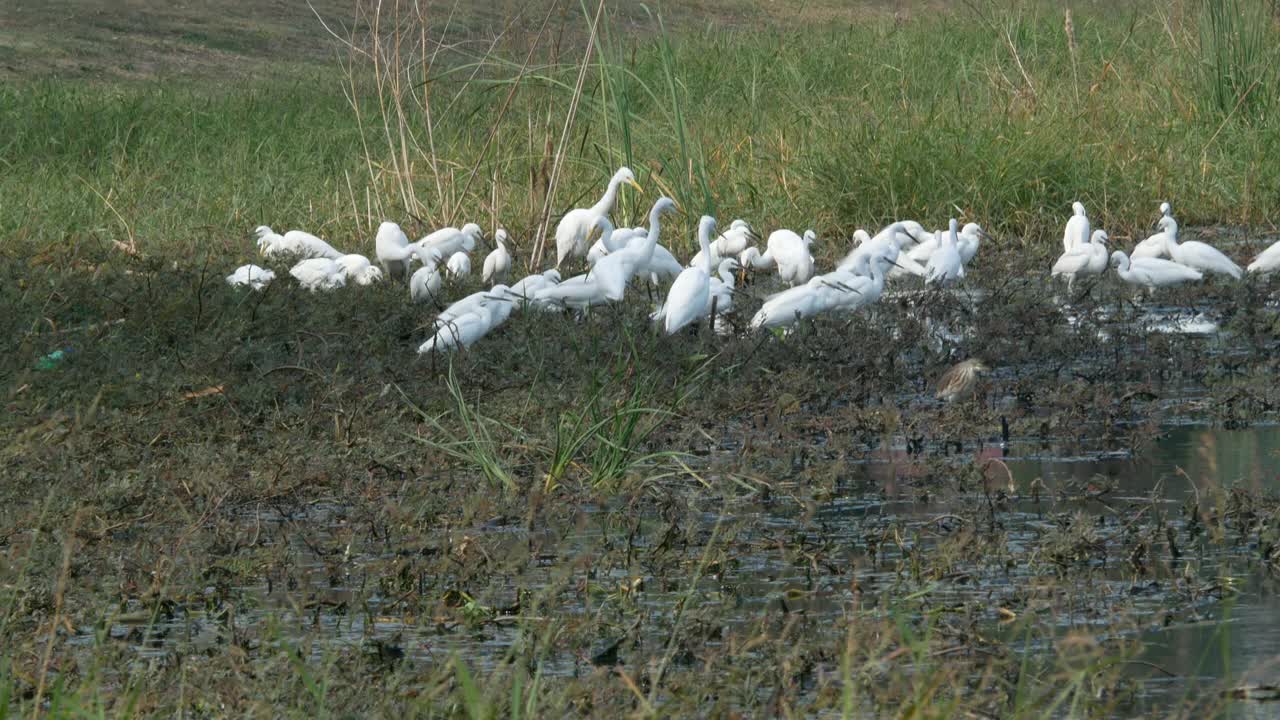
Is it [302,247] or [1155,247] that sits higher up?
[1155,247]

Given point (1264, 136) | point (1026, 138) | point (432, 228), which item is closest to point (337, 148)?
point (432, 228)

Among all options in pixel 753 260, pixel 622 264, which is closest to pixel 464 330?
pixel 622 264

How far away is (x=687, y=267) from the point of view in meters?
9.33

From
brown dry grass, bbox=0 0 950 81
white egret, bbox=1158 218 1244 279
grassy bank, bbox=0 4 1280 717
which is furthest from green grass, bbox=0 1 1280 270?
brown dry grass, bbox=0 0 950 81

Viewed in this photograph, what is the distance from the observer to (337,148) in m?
14.0

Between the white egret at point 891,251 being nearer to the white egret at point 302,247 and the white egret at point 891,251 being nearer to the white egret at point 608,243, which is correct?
the white egret at point 608,243

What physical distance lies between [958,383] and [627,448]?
5.97 feet

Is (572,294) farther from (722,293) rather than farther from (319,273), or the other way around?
(319,273)

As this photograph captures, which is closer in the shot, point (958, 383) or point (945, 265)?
point (958, 383)

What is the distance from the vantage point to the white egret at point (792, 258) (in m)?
9.11

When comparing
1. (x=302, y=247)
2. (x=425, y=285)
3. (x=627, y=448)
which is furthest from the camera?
(x=302, y=247)

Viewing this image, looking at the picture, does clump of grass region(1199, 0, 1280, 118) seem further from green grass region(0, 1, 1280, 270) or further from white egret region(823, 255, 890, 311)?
white egret region(823, 255, 890, 311)

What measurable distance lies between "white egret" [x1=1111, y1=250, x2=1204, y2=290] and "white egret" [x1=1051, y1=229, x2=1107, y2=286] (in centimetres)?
9

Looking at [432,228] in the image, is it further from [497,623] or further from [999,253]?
[497,623]
